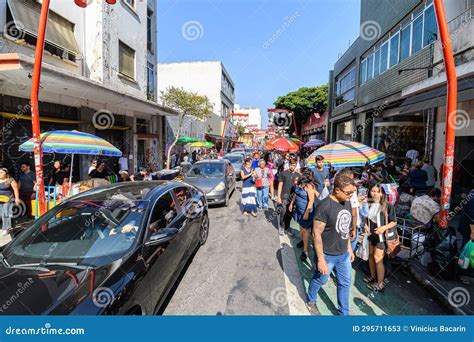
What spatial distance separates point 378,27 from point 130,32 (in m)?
13.1

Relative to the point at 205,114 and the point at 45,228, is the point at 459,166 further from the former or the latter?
the point at 205,114

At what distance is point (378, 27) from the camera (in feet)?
45.1

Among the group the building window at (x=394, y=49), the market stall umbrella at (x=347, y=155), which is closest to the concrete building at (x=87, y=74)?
the market stall umbrella at (x=347, y=155)

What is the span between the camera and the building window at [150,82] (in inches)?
666

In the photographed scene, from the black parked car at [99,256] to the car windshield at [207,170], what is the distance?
5.02 meters

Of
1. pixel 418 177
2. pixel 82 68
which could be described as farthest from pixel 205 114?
pixel 418 177

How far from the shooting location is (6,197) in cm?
577

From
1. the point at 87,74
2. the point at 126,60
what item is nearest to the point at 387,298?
the point at 87,74

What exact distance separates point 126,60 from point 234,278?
45.5 feet

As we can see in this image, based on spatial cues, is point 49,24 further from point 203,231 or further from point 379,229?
point 379,229

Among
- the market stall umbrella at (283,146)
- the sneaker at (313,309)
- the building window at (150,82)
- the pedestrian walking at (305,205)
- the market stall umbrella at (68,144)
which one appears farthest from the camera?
the building window at (150,82)

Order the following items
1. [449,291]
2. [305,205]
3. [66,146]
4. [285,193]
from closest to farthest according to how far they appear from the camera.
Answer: [449,291] → [305,205] → [66,146] → [285,193]

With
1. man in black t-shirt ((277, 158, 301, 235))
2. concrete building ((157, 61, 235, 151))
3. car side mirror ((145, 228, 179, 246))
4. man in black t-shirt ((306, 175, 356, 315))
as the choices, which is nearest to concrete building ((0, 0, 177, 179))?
car side mirror ((145, 228, 179, 246))

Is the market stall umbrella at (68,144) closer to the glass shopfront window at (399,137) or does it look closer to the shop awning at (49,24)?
the shop awning at (49,24)
